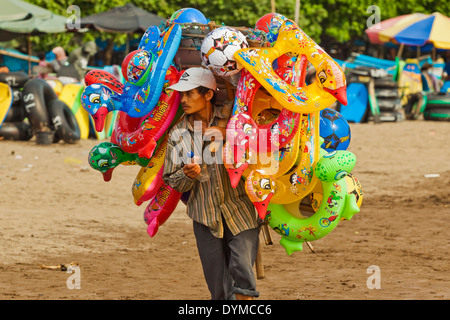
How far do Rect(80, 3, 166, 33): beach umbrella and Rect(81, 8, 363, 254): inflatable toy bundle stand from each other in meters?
15.1

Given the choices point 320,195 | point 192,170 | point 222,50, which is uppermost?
point 222,50

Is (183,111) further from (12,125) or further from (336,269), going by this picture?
(12,125)

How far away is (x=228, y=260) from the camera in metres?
4.63

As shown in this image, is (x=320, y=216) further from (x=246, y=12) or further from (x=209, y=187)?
(x=246, y=12)

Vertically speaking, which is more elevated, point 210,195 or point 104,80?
point 104,80

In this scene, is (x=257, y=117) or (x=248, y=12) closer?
(x=257, y=117)

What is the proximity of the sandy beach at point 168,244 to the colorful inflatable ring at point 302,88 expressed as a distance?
5.82 feet

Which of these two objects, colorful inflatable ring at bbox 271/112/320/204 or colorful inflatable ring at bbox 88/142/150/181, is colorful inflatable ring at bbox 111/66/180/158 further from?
colorful inflatable ring at bbox 271/112/320/204

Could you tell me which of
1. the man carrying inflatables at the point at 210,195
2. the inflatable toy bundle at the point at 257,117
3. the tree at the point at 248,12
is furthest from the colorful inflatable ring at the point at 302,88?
the tree at the point at 248,12

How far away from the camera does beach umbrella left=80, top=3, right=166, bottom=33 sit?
19922 millimetres

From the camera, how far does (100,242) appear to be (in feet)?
24.4

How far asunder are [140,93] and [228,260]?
3.66 ft

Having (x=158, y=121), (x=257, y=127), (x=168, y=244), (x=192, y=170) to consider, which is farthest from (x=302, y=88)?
(x=168, y=244)

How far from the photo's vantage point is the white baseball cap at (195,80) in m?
4.38
